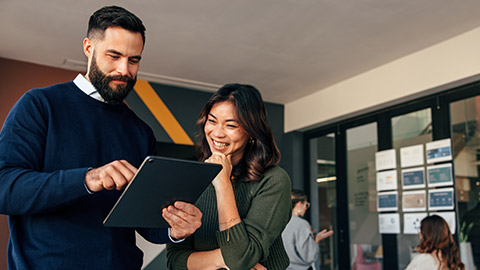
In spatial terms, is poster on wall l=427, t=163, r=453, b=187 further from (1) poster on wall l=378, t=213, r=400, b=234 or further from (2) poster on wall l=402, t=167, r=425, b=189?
(1) poster on wall l=378, t=213, r=400, b=234

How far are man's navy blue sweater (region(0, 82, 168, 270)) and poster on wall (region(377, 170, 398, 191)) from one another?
14.9 ft

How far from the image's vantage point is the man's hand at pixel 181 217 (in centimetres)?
131

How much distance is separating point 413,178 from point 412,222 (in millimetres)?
472

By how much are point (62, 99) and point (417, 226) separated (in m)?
4.56

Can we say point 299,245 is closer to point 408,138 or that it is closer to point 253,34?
point 408,138

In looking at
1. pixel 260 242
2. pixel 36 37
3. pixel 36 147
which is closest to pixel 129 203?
pixel 36 147

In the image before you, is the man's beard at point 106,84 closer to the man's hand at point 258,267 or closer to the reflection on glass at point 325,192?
the man's hand at point 258,267

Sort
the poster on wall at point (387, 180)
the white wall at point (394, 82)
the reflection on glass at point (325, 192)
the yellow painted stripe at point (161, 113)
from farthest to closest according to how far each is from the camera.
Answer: the reflection on glass at point (325, 192), the yellow painted stripe at point (161, 113), the poster on wall at point (387, 180), the white wall at point (394, 82)

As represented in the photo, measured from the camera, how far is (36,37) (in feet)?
15.8

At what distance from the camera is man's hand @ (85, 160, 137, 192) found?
1.12 m

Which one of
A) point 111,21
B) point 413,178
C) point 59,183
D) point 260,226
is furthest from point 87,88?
point 413,178

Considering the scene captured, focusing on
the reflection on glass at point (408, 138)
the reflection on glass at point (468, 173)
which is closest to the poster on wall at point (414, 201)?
the reflection on glass at point (408, 138)

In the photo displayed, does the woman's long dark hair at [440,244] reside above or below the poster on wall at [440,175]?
below

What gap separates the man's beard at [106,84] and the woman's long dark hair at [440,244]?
11.4ft
